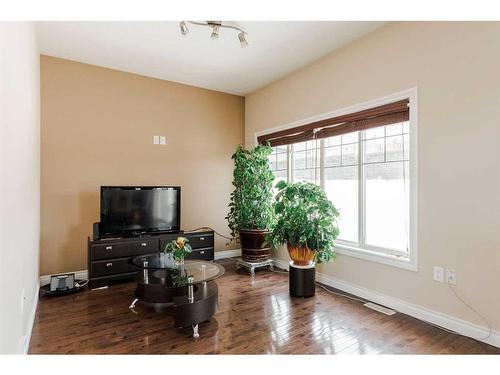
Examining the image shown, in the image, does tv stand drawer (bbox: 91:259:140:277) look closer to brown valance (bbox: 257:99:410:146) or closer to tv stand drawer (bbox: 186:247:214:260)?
tv stand drawer (bbox: 186:247:214:260)

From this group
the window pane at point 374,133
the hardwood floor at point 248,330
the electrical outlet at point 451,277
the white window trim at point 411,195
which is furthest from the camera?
the window pane at point 374,133

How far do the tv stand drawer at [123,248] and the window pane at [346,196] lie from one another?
7.81ft

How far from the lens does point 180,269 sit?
Result: 284 cm

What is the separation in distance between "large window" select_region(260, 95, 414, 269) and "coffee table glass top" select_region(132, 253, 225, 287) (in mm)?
1618

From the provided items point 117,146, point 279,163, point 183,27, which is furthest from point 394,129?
point 117,146

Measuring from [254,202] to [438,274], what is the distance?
234 centimetres

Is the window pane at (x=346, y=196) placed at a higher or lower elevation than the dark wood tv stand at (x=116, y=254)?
higher

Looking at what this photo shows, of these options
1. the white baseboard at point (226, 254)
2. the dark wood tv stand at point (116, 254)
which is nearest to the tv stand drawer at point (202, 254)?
the dark wood tv stand at point (116, 254)

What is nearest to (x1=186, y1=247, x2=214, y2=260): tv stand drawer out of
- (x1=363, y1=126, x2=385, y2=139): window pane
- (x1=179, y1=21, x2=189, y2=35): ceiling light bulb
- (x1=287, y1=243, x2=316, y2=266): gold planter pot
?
(x1=287, y1=243, x2=316, y2=266): gold planter pot

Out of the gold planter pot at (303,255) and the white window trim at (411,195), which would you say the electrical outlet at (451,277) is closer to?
the white window trim at (411,195)

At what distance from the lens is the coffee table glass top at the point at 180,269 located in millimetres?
2572

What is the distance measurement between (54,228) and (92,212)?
1.51 feet

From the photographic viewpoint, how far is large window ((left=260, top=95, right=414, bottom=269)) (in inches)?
118

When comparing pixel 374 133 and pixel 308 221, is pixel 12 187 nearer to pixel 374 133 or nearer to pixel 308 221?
pixel 308 221
